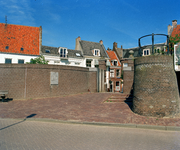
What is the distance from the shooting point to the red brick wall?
2850cm

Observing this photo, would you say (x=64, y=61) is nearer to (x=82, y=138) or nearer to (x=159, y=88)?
(x=159, y=88)

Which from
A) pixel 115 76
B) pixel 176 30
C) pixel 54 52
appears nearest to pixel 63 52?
pixel 54 52

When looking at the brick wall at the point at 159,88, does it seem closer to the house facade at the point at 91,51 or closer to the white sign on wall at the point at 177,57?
the white sign on wall at the point at 177,57

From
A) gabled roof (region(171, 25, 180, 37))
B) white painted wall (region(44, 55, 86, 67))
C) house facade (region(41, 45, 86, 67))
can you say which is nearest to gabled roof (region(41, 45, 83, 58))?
house facade (region(41, 45, 86, 67))

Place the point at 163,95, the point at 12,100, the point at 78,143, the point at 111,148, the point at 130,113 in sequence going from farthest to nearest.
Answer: the point at 12,100, the point at 130,113, the point at 163,95, the point at 78,143, the point at 111,148

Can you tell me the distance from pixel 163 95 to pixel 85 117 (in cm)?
478

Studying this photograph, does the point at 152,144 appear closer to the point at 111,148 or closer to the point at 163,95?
the point at 111,148

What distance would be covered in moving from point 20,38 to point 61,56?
28.1ft

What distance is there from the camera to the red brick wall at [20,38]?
2850 centimetres

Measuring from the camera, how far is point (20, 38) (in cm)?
3008

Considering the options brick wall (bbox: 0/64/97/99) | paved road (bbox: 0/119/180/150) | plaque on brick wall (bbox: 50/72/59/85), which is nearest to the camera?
paved road (bbox: 0/119/180/150)

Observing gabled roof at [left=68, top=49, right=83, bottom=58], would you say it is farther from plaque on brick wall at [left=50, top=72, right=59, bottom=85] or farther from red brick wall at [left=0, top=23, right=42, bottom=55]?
plaque on brick wall at [left=50, top=72, right=59, bottom=85]

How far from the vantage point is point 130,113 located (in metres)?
10.1

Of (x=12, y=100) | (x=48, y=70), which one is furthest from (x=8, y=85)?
(x=48, y=70)
